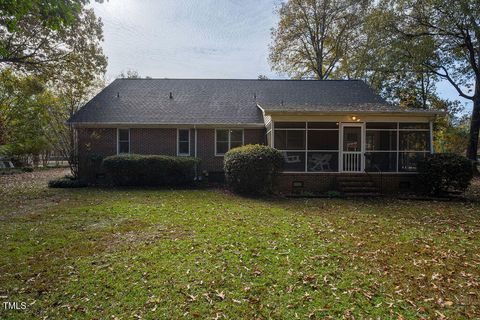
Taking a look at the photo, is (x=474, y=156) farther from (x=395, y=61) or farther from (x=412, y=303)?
(x=412, y=303)

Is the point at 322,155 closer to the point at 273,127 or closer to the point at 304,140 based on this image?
the point at 304,140

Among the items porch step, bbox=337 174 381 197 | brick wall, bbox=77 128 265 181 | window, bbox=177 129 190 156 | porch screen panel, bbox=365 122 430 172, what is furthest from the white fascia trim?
porch screen panel, bbox=365 122 430 172

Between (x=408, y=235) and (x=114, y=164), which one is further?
(x=114, y=164)

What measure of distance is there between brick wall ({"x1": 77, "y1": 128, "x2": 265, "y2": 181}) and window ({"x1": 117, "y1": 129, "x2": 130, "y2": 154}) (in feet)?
0.65

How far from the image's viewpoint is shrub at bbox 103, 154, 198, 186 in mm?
12656

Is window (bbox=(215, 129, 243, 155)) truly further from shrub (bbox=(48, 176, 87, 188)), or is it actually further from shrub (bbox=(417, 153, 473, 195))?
shrub (bbox=(417, 153, 473, 195))

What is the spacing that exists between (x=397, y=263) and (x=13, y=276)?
606 cm

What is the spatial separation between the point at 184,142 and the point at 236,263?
11.4m

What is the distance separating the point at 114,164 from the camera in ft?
41.4

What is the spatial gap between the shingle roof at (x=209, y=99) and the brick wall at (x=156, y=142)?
58cm

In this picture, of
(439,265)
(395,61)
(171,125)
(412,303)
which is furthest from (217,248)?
(395,61)

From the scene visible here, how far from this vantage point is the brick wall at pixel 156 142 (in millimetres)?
14734

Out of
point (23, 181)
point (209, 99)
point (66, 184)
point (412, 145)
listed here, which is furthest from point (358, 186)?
point (23, 181)

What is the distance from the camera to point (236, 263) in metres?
4.55
